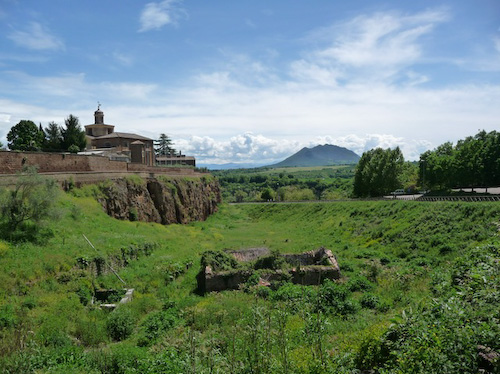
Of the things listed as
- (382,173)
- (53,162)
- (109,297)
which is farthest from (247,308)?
(382,173)

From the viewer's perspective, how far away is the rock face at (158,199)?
3062 centimetres

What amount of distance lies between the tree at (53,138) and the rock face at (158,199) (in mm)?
15687

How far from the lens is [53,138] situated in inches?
1793

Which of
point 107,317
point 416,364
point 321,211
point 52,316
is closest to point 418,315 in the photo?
point 416,364

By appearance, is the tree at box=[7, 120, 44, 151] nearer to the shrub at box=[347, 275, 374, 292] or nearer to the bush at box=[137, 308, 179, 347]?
the bush at box=[137, 308, 179, 347]

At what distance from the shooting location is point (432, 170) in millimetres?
55500

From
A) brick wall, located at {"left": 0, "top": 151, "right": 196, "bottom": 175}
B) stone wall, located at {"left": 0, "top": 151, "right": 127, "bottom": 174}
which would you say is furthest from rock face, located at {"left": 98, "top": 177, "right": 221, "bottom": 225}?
stone wall, located at {"left": 0, "top": 151, "right": 127, "bottom": 174}

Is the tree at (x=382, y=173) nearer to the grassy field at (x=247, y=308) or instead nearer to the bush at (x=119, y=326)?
the grassy field at (x=247, y=308)

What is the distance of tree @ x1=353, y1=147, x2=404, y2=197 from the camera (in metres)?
56.2

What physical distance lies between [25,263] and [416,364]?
1603 centimetres

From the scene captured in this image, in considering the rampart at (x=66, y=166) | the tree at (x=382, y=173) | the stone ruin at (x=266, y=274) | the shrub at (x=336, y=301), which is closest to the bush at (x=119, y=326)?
the stone ruin at (x=266, y=274)

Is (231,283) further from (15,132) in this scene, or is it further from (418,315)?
(15,132)

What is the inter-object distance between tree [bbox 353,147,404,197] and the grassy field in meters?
26.2

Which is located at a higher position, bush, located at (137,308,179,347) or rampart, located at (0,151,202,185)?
rampart, located at (0,151,202,185)
